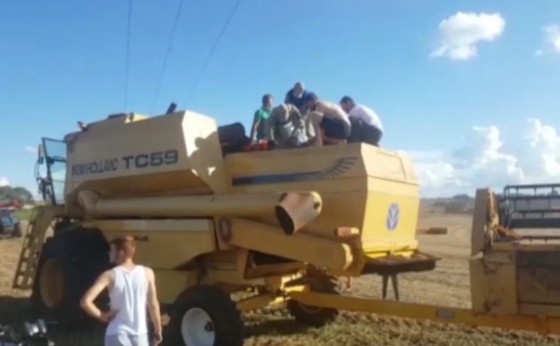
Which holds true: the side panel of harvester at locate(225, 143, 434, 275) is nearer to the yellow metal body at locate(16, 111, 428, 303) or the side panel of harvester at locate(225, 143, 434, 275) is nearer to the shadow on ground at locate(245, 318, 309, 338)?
the yellow metal body at locate(16, 111, 428, 303)

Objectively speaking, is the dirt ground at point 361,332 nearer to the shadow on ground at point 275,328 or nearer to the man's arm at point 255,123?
the shadow on ground at point 275,328

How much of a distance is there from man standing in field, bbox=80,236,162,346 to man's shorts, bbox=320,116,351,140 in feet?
12.2

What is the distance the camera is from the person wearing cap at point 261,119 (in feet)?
29.1

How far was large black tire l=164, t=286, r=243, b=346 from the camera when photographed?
304 inches

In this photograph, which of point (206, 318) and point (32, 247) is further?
point (32, 247)

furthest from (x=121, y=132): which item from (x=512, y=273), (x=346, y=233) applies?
(x=512, y=273)

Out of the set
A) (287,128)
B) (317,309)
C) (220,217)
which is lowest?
(317,309)

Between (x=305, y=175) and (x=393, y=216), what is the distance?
3.86 feet

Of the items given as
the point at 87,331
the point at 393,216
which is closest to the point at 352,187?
the point at 393,216

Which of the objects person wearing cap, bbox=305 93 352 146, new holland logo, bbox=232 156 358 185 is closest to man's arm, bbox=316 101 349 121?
person wearing cap, bbox=305 93 352 146

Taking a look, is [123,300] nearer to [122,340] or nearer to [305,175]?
[122,340]

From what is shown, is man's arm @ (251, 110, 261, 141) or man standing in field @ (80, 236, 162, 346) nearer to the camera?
man standing in field @ (80, 236, 162, 346)

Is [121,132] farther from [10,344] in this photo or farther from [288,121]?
[10,344]

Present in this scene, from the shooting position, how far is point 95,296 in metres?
5.21
